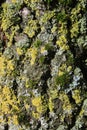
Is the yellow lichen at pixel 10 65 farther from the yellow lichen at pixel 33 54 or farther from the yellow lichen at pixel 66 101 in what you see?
the yellow lichen at pixel 66 101

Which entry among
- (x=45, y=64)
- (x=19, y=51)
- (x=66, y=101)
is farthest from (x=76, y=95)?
(x=19, y=51)

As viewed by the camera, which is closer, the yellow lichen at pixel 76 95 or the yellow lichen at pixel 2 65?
the yellow lichen at pixel 76 95

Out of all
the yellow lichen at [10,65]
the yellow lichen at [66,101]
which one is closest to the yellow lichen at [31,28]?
the yellow lichen at [10,65]

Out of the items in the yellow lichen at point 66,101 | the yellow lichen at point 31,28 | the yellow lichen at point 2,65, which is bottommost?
the yellow lichen at point 66,101

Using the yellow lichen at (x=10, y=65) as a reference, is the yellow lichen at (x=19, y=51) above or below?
above

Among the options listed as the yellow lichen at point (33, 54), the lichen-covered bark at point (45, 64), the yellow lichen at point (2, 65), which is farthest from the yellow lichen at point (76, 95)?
the yellow lichen at point (2, 65)

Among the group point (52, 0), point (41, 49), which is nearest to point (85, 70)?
point (41, 49)

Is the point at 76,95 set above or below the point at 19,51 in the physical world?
below

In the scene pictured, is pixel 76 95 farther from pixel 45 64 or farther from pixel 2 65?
pixel 2 65

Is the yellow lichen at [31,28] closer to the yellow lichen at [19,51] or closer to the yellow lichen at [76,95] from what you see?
the yellow lichen at [19,51]
